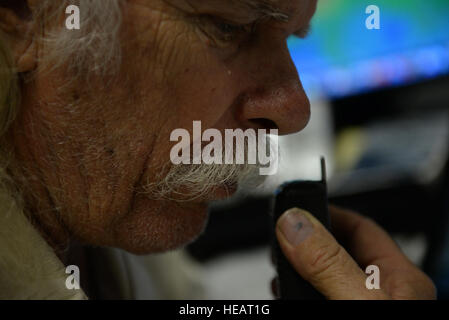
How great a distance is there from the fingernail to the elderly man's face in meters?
0.11

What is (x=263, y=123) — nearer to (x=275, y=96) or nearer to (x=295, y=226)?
(x=275, y=96)

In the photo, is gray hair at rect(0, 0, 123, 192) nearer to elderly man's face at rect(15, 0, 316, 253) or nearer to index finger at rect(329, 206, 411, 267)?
elderly man's face at rect(15, 0, 316, 253)

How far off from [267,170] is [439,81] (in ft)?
4.63

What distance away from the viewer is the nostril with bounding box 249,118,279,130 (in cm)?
73

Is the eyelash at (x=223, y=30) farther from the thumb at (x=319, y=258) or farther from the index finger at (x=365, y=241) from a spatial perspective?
the index finger at (x=365, y=241)

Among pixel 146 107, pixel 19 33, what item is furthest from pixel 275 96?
pixel 19 33

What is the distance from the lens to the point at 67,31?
62cm

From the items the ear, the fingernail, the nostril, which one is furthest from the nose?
the ear

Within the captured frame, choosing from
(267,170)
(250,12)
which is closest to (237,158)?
(267,170)

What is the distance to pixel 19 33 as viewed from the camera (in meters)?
0.63

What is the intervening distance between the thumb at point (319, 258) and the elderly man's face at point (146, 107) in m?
0.12

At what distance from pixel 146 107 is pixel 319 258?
12.0 inches

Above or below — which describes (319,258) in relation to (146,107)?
below

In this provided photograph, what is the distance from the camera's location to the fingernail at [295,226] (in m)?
0.72
